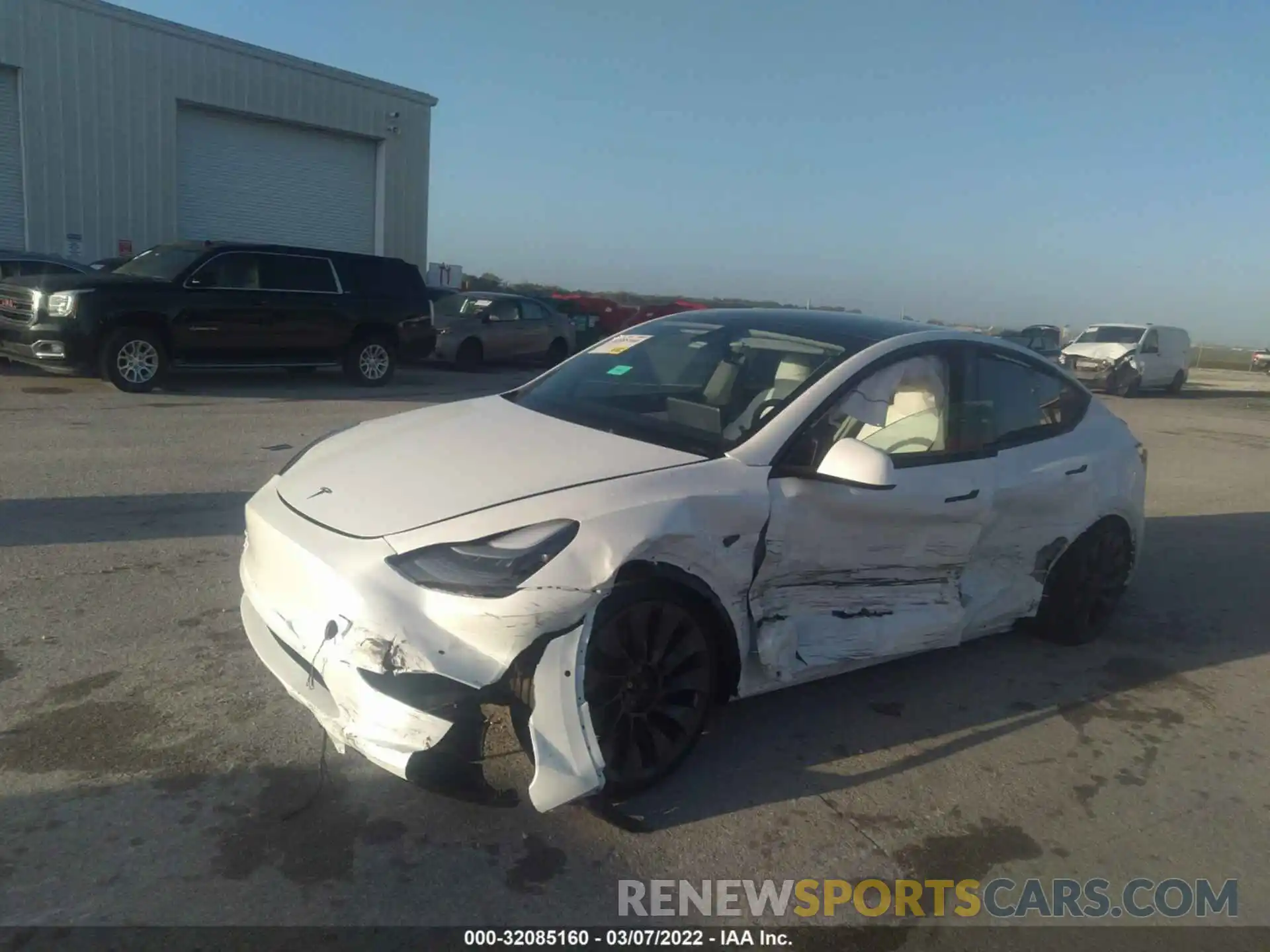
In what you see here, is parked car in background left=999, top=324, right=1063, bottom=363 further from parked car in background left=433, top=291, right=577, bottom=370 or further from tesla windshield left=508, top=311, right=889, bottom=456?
tesla windshield left=508, top=311, right=889, bottom=456

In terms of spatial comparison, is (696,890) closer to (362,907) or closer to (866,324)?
(362,907)

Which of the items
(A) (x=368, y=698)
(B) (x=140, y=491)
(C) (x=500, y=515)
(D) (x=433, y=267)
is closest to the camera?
(A) (x=368, y=698)

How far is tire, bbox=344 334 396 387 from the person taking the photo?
14.3 m

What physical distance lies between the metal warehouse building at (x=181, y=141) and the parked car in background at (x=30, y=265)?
656 cm

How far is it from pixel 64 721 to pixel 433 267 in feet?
90.7

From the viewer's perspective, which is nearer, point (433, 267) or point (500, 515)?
point (500, 515)

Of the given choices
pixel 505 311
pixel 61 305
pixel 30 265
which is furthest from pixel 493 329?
pixel 61 305

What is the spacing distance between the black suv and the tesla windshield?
8.92 m

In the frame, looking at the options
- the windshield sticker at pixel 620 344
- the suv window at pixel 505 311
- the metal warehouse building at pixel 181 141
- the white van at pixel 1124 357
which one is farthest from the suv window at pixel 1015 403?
the metal warehouse building at pixel 181 141

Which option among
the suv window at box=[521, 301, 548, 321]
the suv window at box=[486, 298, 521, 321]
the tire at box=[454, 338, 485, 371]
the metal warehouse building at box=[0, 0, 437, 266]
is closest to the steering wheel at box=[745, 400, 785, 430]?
the tire at box=[454, 338, 485, 371]

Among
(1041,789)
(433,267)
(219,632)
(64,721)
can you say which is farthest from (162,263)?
(433,267)

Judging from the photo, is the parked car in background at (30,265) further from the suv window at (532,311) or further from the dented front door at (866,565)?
the dented front door at (866,565)

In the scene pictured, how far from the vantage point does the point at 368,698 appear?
2.86 metres

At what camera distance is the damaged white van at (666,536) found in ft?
9.51
